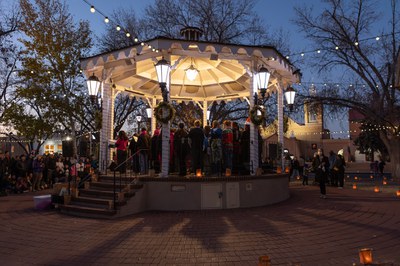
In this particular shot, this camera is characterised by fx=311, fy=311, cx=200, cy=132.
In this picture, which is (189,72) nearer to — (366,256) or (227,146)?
(227,146)

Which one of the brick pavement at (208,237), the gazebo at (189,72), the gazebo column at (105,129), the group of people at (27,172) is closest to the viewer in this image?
the brick pavement at (208,237)

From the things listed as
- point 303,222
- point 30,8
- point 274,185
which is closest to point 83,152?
point 274,185

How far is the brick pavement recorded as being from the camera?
4.73m

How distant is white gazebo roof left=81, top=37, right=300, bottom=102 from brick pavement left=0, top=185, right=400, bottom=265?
4.72 m

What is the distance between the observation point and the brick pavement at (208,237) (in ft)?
15.5

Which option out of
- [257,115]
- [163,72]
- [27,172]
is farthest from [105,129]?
[257,115]

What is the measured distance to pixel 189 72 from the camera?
450 inches

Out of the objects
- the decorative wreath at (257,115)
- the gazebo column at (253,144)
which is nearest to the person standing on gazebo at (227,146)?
the gazebo column at (253,144)

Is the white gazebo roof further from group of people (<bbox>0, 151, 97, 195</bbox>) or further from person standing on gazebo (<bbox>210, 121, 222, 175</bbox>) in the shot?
group of people (<bbox>0, 151, 97, 195</bbox>)

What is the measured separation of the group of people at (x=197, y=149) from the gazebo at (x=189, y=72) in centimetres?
66

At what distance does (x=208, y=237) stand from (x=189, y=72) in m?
7.02

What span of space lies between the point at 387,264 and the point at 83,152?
30.6ft

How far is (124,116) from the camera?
25141 millimetres

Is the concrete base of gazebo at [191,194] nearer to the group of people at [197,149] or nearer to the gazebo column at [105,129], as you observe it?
the group of people at [197,149]
